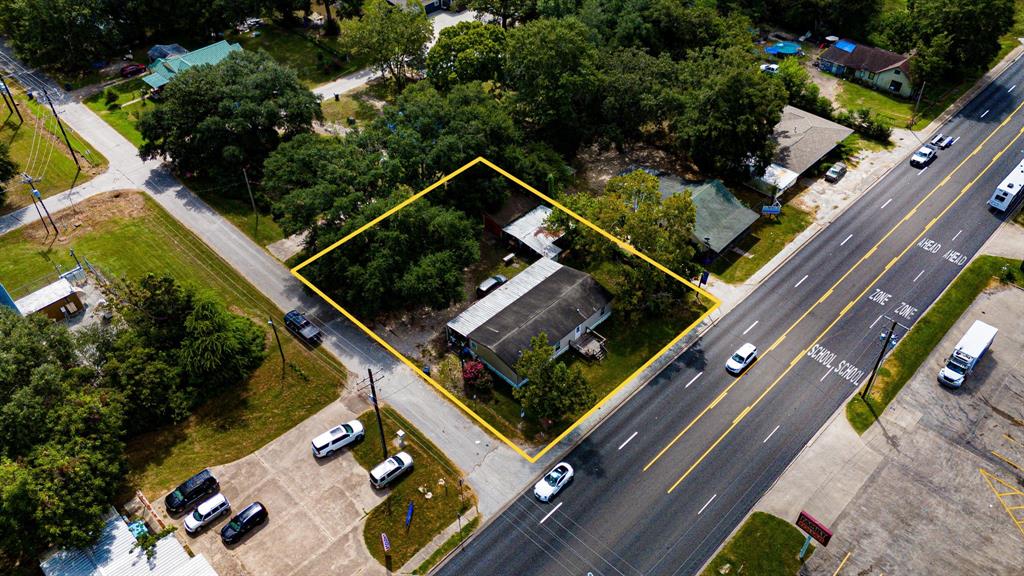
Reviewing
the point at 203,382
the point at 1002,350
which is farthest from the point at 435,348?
the point at 1002,350

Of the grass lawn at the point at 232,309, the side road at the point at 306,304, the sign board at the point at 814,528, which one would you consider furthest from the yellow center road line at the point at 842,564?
the grass lawn at the point at 232,309

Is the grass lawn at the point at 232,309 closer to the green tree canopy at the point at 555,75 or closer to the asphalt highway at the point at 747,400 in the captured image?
the asphalt highway at the point at 747,400

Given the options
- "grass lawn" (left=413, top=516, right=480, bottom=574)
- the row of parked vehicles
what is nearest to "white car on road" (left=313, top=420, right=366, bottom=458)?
the row of parked vehicles

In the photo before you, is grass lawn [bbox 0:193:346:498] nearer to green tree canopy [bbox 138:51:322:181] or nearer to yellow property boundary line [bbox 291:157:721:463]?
yellow property boundary line [bbox 291:157:721:463]

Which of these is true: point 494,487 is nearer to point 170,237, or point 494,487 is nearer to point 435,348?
point 435,348

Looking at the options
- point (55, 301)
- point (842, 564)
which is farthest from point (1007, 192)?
point (55, 301)
